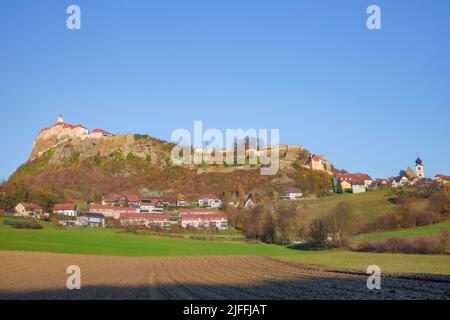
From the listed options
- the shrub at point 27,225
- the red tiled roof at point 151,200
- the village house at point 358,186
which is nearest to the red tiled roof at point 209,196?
the red tiled roof at point 151,200

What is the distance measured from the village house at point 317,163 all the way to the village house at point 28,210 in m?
103

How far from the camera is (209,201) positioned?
143875mm

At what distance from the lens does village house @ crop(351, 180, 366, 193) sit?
5901 inches

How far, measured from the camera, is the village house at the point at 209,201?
140m

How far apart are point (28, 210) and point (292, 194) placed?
73.2 metres

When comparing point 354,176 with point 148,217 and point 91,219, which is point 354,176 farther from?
point 91,219

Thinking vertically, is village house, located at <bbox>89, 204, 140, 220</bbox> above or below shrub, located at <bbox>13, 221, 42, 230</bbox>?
above

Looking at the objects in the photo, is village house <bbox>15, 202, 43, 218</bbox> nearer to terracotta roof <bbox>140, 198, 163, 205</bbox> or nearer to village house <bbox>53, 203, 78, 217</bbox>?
village house <bbox>53, 203, 78, 217</bbox>

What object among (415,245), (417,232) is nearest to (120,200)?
(417,232)

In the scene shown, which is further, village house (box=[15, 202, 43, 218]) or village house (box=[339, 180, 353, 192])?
village house (box=[339, 180, 353, 192])

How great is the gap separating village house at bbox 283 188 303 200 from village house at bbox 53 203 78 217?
195ft

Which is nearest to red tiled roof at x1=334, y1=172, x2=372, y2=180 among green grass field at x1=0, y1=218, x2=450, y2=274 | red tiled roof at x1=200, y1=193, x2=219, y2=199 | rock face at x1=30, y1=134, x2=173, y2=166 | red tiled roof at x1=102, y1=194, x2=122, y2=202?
red tiled roof at x1=200, y1=193, x2=219, y2=199

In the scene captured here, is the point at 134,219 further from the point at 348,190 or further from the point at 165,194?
the point at 348,190
